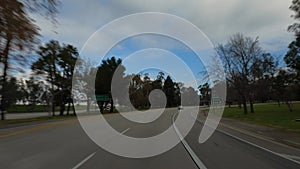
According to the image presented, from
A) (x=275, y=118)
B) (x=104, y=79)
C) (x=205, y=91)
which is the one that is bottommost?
(x=275, y=118)

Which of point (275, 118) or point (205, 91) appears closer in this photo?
point (275, 118)

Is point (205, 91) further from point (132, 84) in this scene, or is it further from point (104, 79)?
point (104, 79)

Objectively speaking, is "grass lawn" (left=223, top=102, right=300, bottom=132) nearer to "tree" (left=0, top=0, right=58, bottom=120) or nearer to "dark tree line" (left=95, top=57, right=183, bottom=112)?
"dark tree line" (left=95, top=57, right=183, bottom=112)

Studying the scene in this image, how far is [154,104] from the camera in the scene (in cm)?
7544

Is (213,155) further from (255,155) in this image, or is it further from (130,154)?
(130,154)

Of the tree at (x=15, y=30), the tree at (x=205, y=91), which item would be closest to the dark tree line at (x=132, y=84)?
the tree at (x=205, y=91)

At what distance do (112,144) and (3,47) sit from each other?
8.48m

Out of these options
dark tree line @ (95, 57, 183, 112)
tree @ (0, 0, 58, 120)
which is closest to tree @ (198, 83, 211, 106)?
dark tree line @ (95, 57, 183, 112)

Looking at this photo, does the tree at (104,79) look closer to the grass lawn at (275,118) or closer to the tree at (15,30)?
the grass lawn at (275,118)

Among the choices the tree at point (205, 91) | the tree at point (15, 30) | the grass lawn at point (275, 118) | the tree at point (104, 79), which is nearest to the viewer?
the tree at point (15, 30)

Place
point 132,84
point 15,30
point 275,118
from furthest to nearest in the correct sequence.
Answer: point 132,84 → point 275,118 → point 15,30

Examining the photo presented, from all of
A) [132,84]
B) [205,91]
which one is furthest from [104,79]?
[205,91]

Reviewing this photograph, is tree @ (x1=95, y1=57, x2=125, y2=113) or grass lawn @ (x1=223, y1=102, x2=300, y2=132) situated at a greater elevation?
tree @ (x1=95, y1=57, x2=125, y2=113)

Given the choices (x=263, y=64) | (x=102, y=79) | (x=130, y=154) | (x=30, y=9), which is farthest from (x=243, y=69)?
(x=30, y=9)
